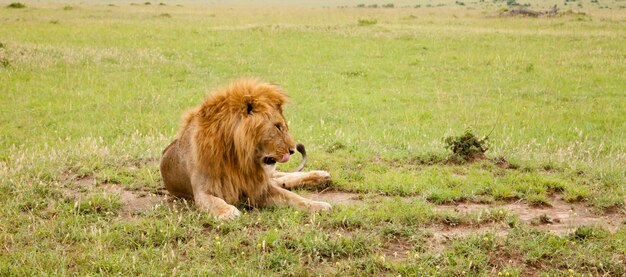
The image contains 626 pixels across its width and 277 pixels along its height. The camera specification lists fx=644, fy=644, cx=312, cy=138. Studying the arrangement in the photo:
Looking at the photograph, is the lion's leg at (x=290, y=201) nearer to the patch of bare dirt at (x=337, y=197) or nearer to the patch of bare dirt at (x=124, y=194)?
the patch of bare dirt at (x=337, y=197)

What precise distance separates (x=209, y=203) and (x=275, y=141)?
83 cm

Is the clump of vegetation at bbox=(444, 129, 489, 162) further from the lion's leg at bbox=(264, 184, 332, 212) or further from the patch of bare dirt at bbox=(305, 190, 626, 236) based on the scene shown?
the lion's leg at bbox=(264, 184, 332, 212)

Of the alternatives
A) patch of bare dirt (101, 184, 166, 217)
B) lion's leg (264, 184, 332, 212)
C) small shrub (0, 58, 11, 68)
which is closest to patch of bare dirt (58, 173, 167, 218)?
patch of bare dirt (101, 184, 166, 217)

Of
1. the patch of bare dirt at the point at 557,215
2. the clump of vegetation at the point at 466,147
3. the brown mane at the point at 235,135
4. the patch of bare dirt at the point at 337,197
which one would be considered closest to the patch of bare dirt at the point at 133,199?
the brown mane at the point at 235,135

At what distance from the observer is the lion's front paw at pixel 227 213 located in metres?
5.67

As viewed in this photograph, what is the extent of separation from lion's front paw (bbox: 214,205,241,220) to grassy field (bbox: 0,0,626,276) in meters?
0.10

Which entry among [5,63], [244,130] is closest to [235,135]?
[244,130]

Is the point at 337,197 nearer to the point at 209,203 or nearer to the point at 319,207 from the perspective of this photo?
the point at 319,207

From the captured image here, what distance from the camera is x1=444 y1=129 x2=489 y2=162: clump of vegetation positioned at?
8087 mm

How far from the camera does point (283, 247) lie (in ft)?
16.5

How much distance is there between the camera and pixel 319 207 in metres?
6.01

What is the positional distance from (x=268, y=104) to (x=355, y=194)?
1.53 m


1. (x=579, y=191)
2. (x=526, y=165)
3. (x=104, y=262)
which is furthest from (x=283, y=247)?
(x=526, y=165)

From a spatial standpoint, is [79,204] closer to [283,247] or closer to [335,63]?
[283,247]
